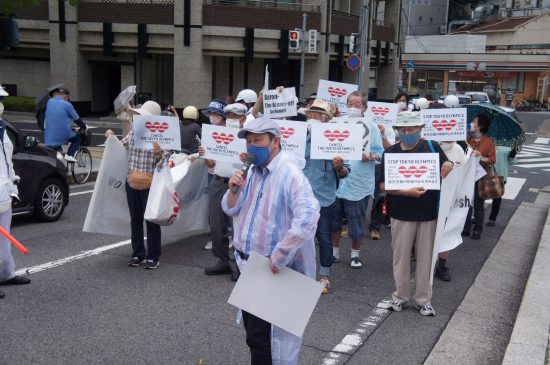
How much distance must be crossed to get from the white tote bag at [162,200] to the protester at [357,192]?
1851mm

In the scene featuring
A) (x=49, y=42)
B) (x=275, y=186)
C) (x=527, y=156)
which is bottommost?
(x=527, y=156)

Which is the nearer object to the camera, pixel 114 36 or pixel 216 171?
pixel 216 171

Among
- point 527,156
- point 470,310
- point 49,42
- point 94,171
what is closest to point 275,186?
point 470,310

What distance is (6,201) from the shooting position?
19.9 ft

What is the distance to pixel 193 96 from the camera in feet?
92.8

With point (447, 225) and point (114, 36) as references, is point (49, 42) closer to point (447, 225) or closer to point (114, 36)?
point (114, 36)

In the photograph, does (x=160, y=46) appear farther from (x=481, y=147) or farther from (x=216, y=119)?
(x=216, y=119)

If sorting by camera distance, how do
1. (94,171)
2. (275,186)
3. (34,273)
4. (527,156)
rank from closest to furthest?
1. (275,186)
2. (34,273)
3. (94,171)
4. (527,156)

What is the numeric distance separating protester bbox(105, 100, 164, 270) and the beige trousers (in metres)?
2.68

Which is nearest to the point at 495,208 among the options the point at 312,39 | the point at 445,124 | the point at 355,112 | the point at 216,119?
the point at 445,124

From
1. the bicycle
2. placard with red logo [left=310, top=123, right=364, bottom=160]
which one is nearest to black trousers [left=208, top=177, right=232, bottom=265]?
placard with red logo [left=310, top=123, right=364, bottom=160]

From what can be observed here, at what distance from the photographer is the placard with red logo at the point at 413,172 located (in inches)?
233

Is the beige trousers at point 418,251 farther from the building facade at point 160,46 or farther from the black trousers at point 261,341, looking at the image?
the building facade at point 160,46

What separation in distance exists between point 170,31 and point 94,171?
50.6 feet
